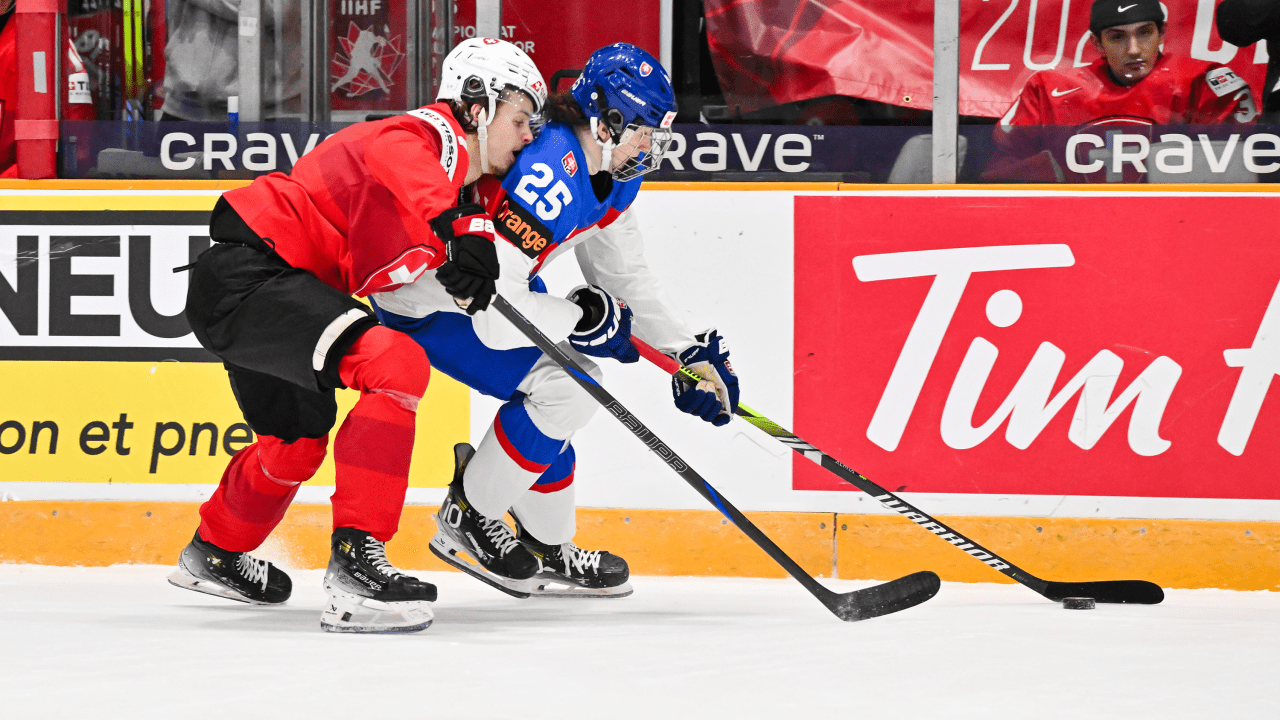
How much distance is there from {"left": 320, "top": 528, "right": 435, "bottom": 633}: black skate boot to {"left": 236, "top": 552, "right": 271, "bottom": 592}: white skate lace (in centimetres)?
42

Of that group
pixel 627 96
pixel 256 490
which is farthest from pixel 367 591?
pixel 627 96

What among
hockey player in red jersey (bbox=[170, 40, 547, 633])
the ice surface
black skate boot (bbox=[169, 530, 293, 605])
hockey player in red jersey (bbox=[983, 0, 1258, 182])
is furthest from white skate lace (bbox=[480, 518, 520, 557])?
hockey player in red jersey (bbox=[983, 0, 1258, 182])

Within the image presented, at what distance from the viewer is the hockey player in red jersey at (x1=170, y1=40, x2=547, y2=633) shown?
229 cm

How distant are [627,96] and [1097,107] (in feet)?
4.73

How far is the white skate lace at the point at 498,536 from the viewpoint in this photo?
275cm

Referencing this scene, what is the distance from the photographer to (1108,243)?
3096 millimetres

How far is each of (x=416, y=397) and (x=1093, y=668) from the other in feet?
4.12

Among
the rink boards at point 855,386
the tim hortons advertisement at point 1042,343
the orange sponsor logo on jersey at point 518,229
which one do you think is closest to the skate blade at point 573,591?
the rink boards at point 855,386

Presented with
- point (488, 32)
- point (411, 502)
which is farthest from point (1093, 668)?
point (488, 32)

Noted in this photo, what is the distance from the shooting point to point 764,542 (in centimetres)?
254

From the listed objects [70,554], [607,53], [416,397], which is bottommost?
[70,554]

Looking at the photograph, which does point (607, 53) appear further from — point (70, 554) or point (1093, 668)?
point (70, 554)

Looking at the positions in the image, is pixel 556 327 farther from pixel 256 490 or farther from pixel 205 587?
pixel 205 587

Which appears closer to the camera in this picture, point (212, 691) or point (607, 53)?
point (212, 691)
